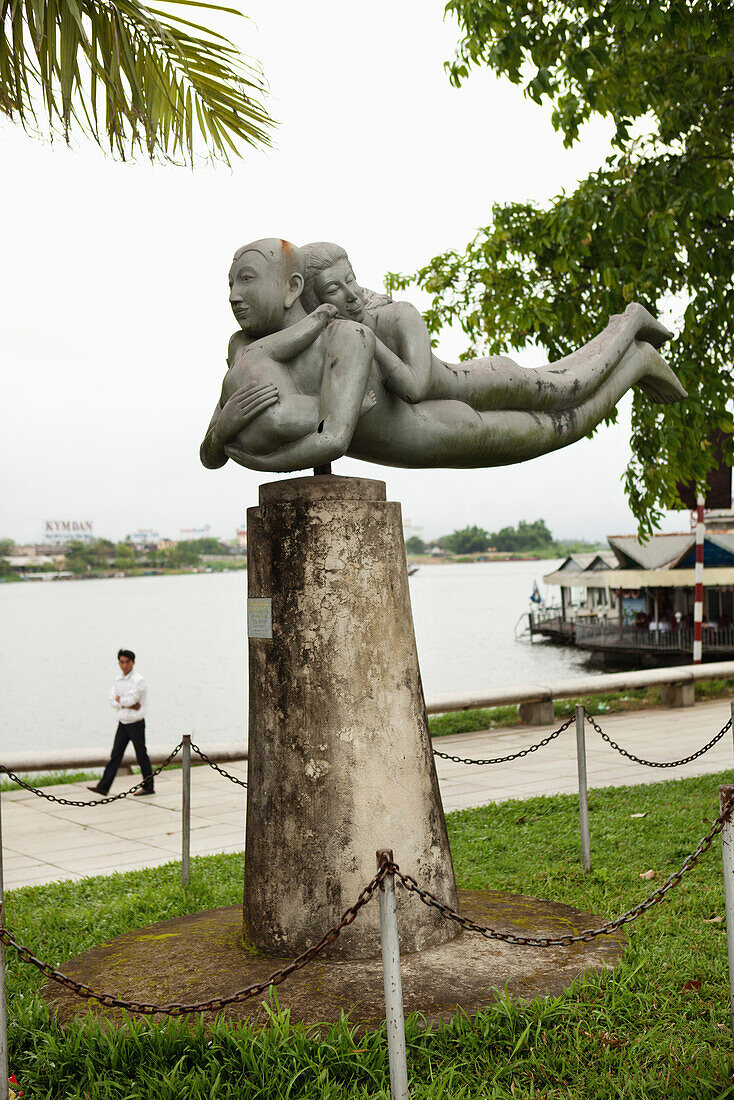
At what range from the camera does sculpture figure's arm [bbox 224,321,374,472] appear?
4.59m

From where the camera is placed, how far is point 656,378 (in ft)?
20.3

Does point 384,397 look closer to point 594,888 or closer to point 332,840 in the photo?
point 332,840

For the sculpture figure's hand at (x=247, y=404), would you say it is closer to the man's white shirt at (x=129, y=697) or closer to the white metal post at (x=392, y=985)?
the white metal post at (x=392, y=985)

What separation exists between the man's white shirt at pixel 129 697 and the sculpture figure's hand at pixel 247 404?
238 inches

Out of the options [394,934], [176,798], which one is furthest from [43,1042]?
[176,798]

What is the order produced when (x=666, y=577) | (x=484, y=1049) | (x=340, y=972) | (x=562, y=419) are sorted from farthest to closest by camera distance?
(x=666, y=577)
(x=562, y=419)
(x=340, y=972)
(x=484, y=1049)

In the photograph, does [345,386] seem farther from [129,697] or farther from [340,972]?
[129,697]

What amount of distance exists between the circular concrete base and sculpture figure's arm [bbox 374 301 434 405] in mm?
2526

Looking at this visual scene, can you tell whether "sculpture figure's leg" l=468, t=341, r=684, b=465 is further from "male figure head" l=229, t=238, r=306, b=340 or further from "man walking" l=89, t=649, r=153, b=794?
"man walking" l=89, t=649, r=153, b=794

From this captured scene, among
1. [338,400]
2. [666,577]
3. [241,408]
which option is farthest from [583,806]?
[666,577]

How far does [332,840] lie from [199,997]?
32.1 inches

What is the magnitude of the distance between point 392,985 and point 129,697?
24.4 feet

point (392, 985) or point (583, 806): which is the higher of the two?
point (392, 985)

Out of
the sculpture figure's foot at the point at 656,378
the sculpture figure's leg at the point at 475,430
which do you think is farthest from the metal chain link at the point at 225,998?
the sculpture figure's foot at the point at 656,378
